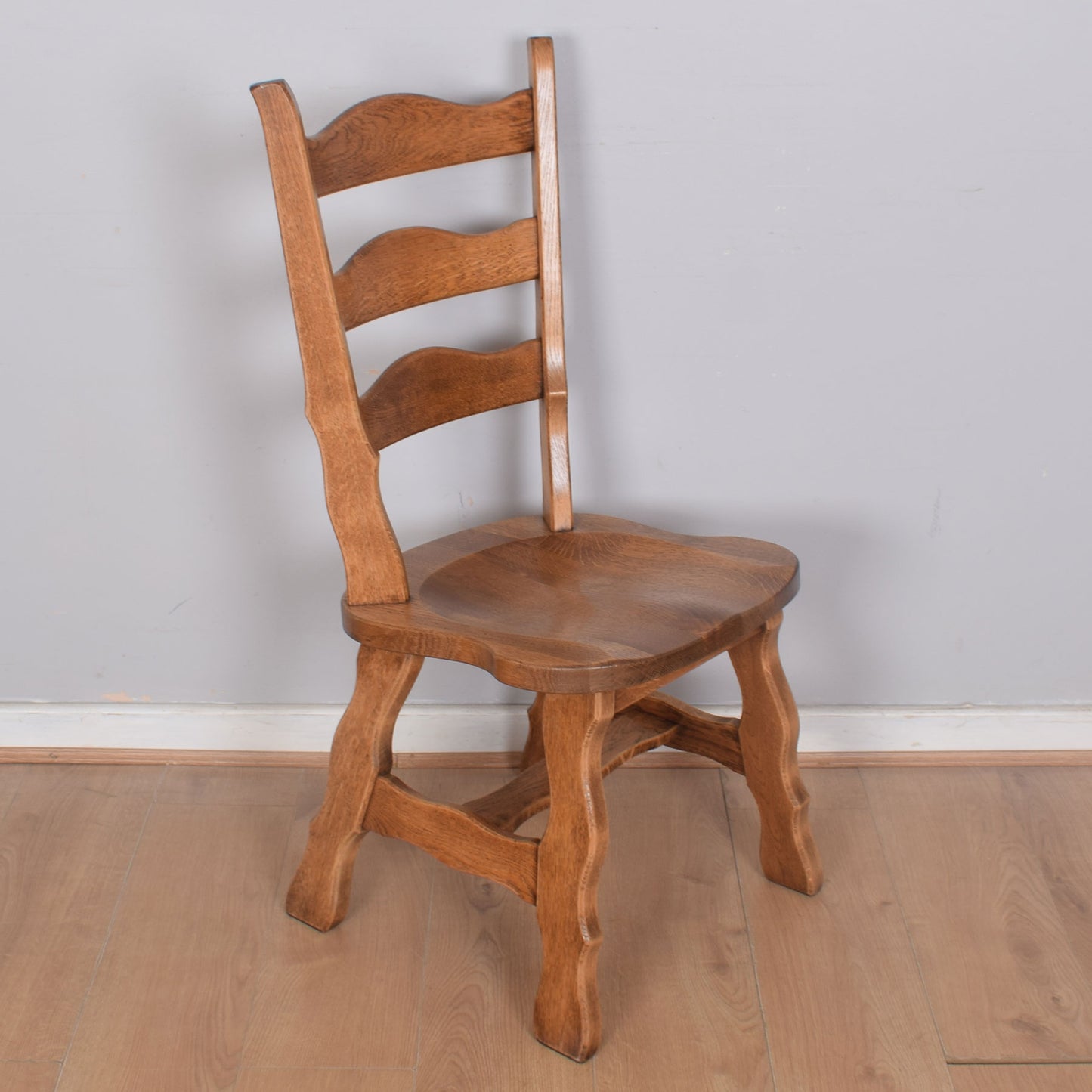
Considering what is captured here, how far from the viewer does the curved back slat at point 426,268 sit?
4.16 ft

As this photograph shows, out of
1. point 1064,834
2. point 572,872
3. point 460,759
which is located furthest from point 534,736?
point 1064,834

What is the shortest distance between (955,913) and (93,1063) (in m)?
0.93

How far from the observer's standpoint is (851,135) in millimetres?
1403

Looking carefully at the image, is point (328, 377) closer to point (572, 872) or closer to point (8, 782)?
point (572, 872)

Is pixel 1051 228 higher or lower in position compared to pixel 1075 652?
higher

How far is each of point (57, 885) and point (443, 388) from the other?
74 centimetres

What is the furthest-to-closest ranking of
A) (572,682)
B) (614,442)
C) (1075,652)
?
(1075,652) < (614,442) < (572,682)

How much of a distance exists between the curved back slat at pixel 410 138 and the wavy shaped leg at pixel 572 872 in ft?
1.83

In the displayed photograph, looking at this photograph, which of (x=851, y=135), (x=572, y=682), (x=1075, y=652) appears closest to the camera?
(x=572, y=682)

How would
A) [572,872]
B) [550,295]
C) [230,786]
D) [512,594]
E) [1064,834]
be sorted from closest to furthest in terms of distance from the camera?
1. [572,872]
2. [512,594]
3. [550,295]
4. [1064,834]
5. [230,786]

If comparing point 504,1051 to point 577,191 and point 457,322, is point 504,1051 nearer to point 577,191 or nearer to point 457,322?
point 457,322

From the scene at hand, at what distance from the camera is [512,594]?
128 cm

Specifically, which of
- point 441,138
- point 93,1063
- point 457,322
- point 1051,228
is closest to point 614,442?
point 457,322

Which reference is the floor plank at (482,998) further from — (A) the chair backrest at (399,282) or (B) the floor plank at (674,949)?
(A) the chair backrest at (399,282)
